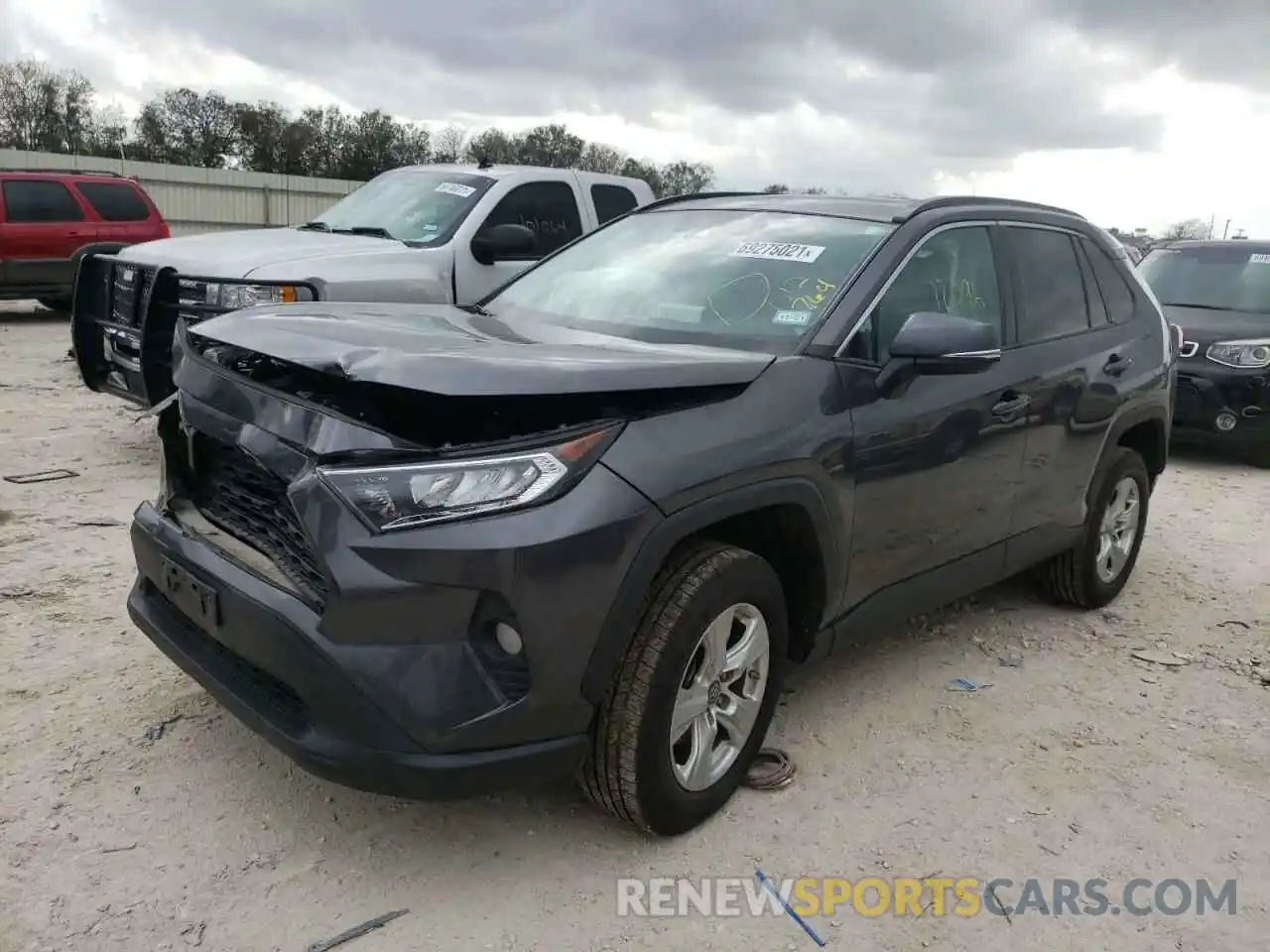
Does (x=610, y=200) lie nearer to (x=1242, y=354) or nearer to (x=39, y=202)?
(x=1242, y=354)

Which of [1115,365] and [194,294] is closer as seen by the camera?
[1115,365]

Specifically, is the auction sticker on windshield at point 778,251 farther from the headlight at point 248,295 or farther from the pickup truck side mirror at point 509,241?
the headlight at point 248,295

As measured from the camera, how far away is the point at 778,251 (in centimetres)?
366

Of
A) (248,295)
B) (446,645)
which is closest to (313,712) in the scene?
(446,645)

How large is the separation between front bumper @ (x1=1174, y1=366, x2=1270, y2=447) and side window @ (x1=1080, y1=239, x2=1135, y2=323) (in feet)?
13.7

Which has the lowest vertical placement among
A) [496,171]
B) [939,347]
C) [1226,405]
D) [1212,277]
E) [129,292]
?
[1226,405]

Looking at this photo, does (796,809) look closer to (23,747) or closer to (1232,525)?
(23,747)

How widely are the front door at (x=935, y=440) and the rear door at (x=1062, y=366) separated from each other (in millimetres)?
149

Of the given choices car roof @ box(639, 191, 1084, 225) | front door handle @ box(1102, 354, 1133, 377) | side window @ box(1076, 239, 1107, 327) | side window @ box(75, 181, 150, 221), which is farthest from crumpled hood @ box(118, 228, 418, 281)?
side window @ box(75, 181, 150, 221)

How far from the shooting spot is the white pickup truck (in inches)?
240

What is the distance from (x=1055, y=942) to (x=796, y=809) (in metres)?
0.78

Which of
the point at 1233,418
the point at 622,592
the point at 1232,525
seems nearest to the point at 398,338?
the point at 622,592

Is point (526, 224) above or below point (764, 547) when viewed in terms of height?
above

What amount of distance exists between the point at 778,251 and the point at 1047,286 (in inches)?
53.8
